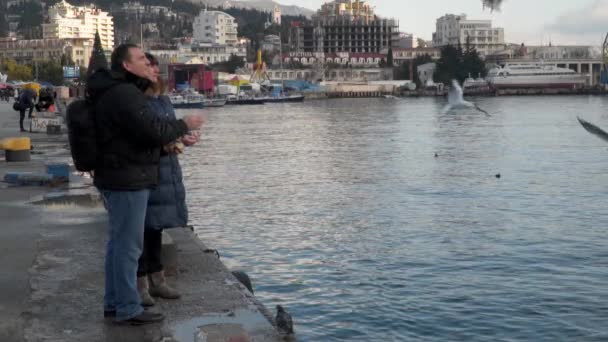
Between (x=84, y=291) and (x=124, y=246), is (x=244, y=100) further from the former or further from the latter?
(x=124, y=246)

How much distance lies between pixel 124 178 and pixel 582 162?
29648mm

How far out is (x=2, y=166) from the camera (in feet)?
57.6

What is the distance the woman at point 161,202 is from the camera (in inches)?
239

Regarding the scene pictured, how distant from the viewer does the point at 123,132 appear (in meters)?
5.54

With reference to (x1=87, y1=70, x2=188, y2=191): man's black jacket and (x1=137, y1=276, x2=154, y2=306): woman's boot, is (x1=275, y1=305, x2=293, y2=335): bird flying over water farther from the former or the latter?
(x1=87, y1=70, x2=188, y2=191): man's black jacket

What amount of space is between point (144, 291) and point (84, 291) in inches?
30.6

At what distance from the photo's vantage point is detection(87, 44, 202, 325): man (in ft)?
18.0

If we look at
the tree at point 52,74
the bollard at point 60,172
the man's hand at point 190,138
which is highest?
the tree at point 52,74

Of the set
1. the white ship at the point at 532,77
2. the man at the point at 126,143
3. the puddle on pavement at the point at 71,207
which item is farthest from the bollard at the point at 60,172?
the white ship at the point at 532,77

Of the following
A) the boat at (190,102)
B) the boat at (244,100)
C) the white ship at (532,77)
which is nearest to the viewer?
the boat at (190,102)

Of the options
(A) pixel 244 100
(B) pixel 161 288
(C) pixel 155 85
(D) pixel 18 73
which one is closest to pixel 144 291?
(B) pixel 161 288

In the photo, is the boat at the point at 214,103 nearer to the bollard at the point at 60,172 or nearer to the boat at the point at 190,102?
the boat at the point at 190,102

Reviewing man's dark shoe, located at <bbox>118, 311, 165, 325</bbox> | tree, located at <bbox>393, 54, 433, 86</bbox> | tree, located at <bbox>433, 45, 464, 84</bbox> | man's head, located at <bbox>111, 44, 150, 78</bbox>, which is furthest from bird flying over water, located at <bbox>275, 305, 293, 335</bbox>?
tree, located at <bbox>393, 54, 433, 86</bbox>

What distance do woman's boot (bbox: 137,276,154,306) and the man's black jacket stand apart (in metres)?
1.08
